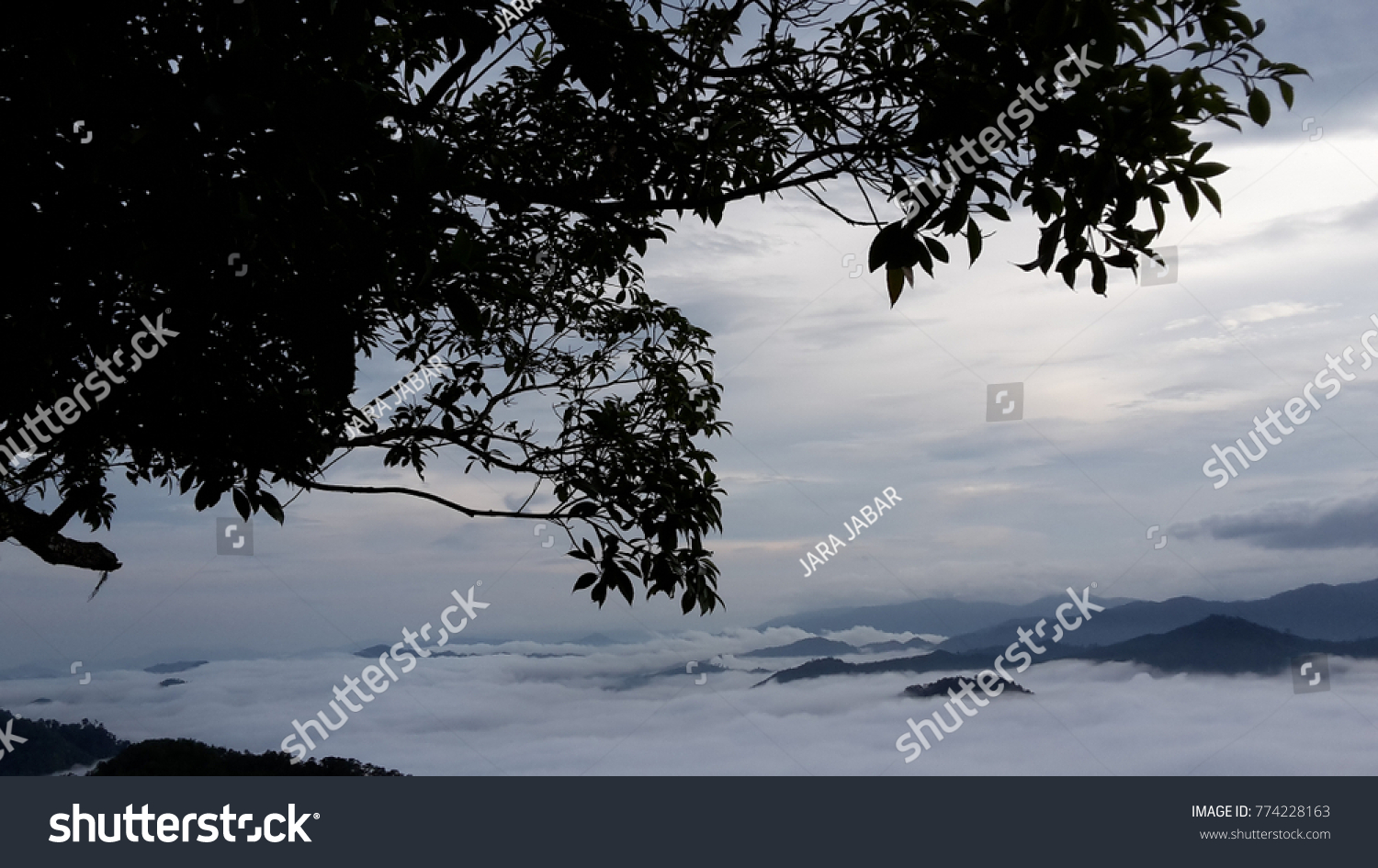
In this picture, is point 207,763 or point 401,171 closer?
point 401,171

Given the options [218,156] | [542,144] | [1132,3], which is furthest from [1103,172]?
[542,144]

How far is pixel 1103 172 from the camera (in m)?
1.81

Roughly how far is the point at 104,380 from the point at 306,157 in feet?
5.23

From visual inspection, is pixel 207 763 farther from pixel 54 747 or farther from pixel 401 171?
pixel 401 171

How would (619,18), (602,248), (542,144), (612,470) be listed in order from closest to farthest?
(619,18) → (542,144) → (612,470) → (602,248)

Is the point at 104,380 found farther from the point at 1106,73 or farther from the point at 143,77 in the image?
the point at 1106,73

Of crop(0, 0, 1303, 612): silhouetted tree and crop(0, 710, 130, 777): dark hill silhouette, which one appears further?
crop(0, 710, 130, 777): dark hill silhouette

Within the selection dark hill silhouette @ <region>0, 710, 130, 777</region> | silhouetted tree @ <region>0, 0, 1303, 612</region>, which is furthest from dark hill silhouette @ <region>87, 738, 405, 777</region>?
silhouetted tree @ <region>0, 0, 1303, 612</region>

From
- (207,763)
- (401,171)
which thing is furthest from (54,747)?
(401,171)

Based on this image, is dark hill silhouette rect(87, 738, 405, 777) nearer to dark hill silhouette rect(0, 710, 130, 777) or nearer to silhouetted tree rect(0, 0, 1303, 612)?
dark hill silhouette rect(0, 710, 130, 777)

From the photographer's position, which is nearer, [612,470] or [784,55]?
[784,55]

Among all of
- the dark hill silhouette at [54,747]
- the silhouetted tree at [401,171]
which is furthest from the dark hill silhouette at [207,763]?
the silhouetted tree at [401,171]

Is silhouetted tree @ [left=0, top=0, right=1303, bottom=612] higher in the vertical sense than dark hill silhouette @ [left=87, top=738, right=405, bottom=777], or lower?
higher

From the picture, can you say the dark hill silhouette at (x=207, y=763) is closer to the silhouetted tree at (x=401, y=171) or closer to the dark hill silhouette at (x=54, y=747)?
the dark hill silhouette at (x=54, y=747)
